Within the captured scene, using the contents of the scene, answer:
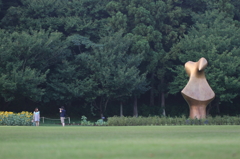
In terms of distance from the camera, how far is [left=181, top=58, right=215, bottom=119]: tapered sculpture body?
30.2m

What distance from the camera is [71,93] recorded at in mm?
37344

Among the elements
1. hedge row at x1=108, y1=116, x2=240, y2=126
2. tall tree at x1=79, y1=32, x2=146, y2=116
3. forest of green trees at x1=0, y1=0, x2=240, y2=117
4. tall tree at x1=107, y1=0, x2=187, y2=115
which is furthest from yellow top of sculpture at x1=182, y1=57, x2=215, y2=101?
tall tree at x1=107, y1=0, x2=187, y2=115

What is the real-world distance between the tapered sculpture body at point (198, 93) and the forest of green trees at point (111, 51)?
667cm

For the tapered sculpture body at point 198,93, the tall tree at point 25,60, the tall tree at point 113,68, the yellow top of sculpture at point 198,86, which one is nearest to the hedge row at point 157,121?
the tapered sculpture body at point 198,93

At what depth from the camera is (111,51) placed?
38.6m

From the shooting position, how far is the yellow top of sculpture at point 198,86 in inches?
1189

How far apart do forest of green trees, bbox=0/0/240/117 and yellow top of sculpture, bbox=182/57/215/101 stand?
261 inches

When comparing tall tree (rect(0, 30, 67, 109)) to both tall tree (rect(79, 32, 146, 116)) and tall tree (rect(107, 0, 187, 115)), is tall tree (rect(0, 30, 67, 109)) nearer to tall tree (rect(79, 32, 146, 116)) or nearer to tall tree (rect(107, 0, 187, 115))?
tall tree (rect(79, 32, 146, 116))

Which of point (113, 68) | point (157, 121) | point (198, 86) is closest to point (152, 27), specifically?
point (113, 68)

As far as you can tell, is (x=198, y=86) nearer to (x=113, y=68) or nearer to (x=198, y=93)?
(x=198, y=93)

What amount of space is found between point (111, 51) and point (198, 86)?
422 inches

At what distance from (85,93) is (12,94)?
275 inches

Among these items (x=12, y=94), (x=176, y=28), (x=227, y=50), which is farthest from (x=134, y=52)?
(x=12, y=94)

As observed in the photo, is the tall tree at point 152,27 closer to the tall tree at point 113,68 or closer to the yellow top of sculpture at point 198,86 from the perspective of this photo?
the tall tree at point 113,68
